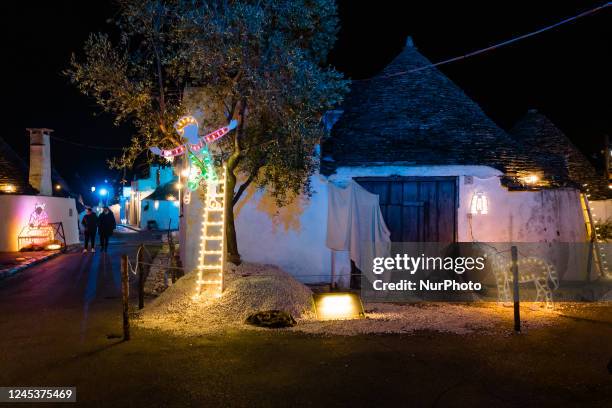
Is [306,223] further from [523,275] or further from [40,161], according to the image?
[40,161]

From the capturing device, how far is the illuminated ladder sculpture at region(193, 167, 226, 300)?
9.73 meters

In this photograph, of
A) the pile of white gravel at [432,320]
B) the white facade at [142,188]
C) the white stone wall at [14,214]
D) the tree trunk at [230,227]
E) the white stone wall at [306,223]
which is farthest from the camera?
the white facade at [142,188]

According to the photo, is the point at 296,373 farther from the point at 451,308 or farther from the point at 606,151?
the point at 606,151

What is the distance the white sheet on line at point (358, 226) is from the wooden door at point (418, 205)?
0.87 metres

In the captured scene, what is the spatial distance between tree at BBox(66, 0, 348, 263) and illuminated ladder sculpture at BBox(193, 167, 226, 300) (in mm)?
447

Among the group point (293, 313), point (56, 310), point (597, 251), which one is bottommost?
point (56, 310)

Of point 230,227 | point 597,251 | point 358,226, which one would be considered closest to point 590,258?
point 597,251

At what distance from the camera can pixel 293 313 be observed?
357 inches

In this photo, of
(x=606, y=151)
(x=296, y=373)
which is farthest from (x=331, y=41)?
(x=606, y=151)

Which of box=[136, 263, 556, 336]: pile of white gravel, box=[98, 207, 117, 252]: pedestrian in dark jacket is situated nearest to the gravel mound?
box=[136, 263, 556, 336]: pile of white gravel

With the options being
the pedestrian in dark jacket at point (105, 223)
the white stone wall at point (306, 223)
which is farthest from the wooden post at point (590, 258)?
the pedestrian in dark jacket at point (105, 223)

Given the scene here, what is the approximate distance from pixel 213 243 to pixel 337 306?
3.67 meters

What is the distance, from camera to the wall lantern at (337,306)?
9.11 metres

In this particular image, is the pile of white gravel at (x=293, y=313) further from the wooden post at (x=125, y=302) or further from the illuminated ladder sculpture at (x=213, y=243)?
the wooden post at (x=125, y=302)
